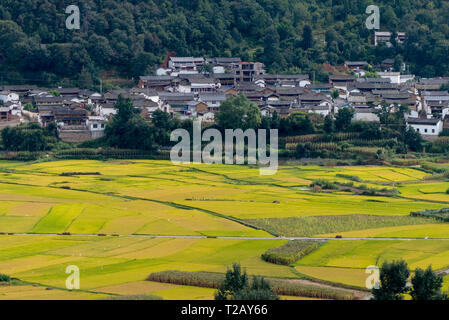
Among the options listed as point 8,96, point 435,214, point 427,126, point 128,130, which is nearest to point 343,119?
point 427,126

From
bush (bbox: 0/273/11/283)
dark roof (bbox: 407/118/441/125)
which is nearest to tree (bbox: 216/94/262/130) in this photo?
dark roof (bbox: 407/118/441/125)

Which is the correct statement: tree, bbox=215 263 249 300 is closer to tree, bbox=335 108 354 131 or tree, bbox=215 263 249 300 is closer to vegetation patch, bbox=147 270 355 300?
vegetation patch, bbox=147 270 355 300

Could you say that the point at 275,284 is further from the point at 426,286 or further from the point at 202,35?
the point at 202,35

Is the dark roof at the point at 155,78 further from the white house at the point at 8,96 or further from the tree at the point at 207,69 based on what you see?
the white house at the point at 8,96

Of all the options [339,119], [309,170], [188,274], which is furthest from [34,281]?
[339,119]

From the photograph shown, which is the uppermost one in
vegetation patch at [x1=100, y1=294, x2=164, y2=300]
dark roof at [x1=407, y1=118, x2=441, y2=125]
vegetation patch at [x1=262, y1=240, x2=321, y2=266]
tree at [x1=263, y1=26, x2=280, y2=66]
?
tree at [x1=263, y1=26, x2=280, y2=66]

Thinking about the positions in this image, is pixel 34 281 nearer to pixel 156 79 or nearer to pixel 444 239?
pixel 444 239
